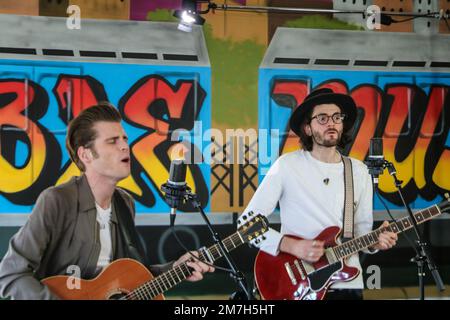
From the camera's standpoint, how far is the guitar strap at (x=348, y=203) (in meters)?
3.53

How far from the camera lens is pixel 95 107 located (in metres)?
3.46

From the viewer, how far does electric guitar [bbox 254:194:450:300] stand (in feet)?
11.4

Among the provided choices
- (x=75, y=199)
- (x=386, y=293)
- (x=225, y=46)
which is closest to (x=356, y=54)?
(x=225, y=46)

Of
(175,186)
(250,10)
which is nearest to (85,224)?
(175,186)

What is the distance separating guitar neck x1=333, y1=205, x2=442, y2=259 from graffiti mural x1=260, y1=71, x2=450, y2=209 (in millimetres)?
66

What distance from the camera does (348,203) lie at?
3564mm

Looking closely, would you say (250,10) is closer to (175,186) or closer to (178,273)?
(175,186)

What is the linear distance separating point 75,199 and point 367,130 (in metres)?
1.86

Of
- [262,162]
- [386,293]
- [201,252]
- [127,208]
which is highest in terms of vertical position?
[262,162]

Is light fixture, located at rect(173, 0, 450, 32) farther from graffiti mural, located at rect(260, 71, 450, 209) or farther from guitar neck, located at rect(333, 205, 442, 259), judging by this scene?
guitar neck, located at rect(333, 205, 442, 259)

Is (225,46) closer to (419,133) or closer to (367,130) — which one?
(367,130)

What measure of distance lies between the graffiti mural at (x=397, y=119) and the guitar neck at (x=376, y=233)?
66 mm

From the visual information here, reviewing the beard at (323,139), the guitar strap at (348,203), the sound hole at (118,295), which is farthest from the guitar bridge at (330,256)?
the sound hole at (118,295)

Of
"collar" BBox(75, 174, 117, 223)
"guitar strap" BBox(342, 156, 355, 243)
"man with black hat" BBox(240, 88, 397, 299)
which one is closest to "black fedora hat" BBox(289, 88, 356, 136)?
"man with black hat" BBox(240, 88, 397, 299)
